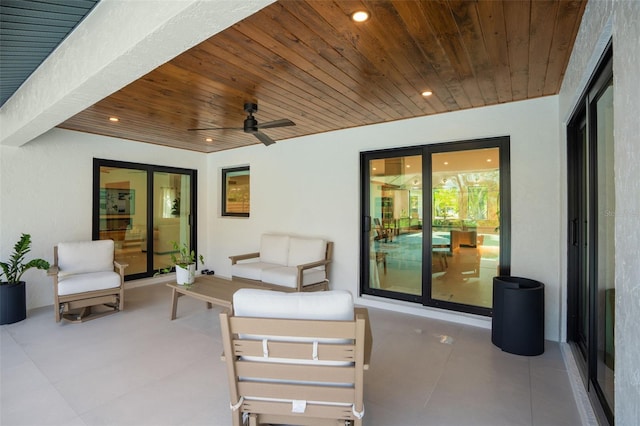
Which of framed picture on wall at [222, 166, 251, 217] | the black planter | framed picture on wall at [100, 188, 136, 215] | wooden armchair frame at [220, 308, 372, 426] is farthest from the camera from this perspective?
framed picture on wall at [222, 166, 251, 217]

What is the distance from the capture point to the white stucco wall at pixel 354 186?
332 cm

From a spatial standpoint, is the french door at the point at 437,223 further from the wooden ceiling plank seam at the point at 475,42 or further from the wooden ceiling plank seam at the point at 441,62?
the wooden ceiling plank seam at the point at 475,42

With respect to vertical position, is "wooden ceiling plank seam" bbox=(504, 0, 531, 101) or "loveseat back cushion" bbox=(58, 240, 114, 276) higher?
"wooden ceiling plank seam" bbox=(504, 0, 531, 101)

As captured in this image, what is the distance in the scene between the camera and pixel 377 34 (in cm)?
217

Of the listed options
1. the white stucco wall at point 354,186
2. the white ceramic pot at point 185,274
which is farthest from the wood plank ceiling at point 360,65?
the white ceramic pot at point 185,274

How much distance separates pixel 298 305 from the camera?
164 cm

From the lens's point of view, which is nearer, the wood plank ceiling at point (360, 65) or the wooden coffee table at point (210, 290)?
the wood plank ceiling at point (360, 65)

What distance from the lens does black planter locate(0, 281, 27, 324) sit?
3686 millimetres

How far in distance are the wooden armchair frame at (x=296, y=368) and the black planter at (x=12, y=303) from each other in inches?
148

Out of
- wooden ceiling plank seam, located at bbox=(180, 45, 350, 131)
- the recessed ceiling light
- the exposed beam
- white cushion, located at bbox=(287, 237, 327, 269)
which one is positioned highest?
wooden ceiling plank seam, located at bbox=(180, 45, 350, 131)

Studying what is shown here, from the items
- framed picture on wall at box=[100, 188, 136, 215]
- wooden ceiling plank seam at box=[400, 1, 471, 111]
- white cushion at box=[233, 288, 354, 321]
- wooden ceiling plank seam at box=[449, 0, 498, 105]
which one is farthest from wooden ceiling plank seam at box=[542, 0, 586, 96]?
framed picture on wall at box=[100, 188, 136, 215]

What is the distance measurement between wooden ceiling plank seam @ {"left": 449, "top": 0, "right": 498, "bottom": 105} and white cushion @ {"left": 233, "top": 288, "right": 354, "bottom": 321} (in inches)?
71.2

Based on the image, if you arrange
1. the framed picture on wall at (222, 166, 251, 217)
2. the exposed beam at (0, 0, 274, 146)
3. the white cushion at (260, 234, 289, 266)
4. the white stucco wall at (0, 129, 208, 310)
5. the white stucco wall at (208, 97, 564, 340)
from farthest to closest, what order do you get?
1. the framed picture on wall at (222, 166, 251, 217)
2. the white cushion at (260, 234, 289, 266)
3. the white stucco wall at (0, 129, 208, 310)
4. the white stucco wall at (208, 97, 564, 340)
5. the exposed beam at (0, 0, 274, 146)

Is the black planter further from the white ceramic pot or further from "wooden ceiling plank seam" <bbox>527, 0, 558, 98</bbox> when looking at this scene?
"wooden ceiling plank seam" <bbox>527, 0, 558, 98</bbox>
